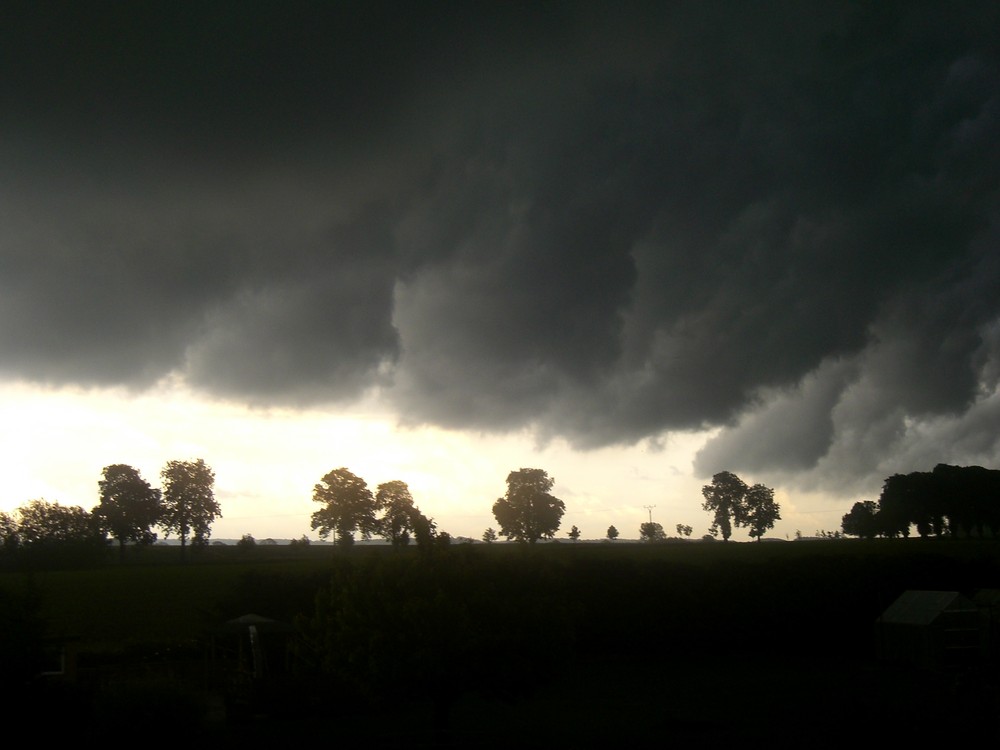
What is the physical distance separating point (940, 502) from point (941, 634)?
65.5m

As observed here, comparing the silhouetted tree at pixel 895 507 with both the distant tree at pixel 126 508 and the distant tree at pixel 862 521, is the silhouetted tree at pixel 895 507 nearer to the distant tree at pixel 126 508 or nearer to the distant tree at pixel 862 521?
the distant tree at pixel 862 521

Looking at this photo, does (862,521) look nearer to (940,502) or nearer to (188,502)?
(940,502)

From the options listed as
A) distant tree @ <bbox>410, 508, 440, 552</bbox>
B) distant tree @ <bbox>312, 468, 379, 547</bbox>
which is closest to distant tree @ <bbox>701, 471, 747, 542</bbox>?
distant tree @ <bbox>312, 468, 379, 547</bbox>

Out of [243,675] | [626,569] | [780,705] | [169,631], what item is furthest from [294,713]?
[626,569]

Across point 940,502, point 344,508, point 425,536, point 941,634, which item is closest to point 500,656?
point 425,536

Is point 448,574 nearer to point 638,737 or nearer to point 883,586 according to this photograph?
point 638,737

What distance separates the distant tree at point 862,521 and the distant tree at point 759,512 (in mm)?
11005

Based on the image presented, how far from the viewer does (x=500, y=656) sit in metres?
17.8

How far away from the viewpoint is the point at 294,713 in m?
24.8

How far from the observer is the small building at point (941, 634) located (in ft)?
119

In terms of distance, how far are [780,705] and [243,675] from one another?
17.1m

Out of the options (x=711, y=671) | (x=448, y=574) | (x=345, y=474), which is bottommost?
(x=711, y=671)

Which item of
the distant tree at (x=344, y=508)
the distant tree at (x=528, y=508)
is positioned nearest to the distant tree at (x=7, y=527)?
the distant tree at (x=344, y=508)

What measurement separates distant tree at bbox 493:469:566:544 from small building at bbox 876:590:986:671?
53.7m
